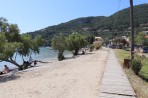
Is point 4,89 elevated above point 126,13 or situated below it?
below

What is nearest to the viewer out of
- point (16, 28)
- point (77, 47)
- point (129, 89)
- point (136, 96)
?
point (136, 96)

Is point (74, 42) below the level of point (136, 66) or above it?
Result: above

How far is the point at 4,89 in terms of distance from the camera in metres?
12.7

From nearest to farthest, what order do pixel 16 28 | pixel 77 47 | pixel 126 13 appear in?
1. pixel 16 28
2. pixel 77 47
3. pixel 126 13

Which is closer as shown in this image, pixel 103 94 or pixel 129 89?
pixel 103 94

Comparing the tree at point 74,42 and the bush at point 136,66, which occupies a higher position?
the tree at point 74,42

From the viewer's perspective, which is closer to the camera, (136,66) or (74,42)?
(136,66)

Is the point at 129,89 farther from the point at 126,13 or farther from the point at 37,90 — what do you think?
the point at 126,13

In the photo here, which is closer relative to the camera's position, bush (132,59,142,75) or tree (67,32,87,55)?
bush (132,59,142,75)

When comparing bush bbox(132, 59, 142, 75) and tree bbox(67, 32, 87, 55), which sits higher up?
tree bbox(67, 32, 87, 55)

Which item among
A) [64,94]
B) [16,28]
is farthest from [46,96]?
[16,28]

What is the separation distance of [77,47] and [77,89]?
56098 mm

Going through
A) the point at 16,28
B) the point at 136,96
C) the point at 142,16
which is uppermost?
the point at 142,16

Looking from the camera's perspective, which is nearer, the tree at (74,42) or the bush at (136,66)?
the bush at (136,66)
